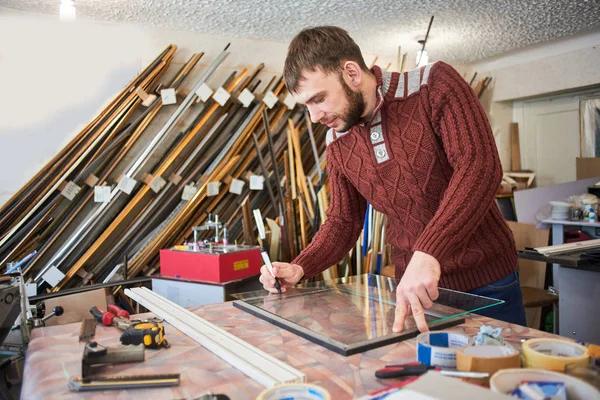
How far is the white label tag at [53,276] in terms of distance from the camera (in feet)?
10.7

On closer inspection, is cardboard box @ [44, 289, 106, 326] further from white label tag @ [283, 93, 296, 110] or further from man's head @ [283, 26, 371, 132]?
white label tag @ [283, 93, 296, 110]

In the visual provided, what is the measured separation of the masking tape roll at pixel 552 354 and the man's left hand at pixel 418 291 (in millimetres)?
253

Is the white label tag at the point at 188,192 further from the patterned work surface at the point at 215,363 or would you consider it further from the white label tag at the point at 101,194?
the patterned work surface at the point at 215,363

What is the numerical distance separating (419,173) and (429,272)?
42cm

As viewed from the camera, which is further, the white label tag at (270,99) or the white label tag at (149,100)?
the white label tag at (270,99)

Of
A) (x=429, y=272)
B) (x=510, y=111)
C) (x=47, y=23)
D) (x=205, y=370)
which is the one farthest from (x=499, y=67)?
(x=205, y=370)

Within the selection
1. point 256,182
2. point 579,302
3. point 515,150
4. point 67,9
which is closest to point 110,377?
point 579,302

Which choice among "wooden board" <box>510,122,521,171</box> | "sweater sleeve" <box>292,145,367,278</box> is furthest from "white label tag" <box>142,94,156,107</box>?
"wooden board" <box>510,122,521,171</box>

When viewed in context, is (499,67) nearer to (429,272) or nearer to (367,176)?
→ (367,176)

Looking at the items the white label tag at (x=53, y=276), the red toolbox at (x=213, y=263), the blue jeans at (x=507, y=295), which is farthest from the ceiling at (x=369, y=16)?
the blue jeans at (x=507, y=295)

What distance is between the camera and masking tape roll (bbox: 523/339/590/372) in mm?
727

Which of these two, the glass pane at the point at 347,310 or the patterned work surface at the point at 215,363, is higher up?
the glass pane at the point at 347,310

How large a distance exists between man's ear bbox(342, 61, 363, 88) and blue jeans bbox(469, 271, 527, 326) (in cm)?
72

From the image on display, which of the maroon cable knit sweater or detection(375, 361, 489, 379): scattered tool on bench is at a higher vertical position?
the maroon cable knit sweater
